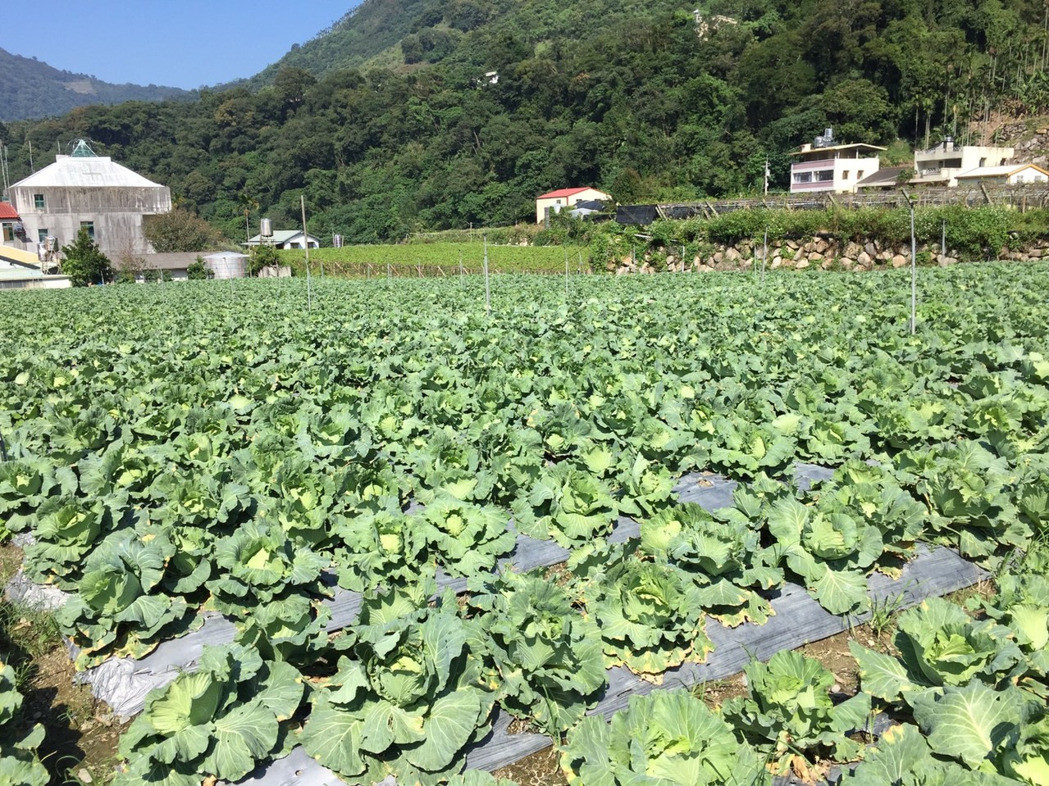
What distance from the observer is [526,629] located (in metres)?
3.08

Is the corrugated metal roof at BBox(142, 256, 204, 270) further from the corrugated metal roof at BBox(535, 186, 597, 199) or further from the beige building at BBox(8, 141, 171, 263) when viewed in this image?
the corrugated metal roof at BBox(535, 186, 597, 199)

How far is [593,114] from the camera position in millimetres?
73438

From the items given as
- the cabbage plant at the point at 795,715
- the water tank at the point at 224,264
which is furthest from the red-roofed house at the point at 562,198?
the cabbage plant at the point at 795,715

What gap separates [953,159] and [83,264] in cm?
5873

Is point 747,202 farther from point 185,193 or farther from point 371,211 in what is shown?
point 185,193

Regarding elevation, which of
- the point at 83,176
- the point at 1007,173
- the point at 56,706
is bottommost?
the point at 56,706

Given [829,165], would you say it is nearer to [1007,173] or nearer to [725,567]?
[1007,173]

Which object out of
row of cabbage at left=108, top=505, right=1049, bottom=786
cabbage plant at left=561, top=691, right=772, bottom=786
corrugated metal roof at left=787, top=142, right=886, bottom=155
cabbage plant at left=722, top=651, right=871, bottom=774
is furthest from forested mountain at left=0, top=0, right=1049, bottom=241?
cabbage plant at left=561, top=691, right=772, bottom=786

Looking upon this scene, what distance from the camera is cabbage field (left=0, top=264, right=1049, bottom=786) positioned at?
2.78m

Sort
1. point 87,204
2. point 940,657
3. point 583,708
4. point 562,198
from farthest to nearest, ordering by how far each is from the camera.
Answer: point 562,198 → point 87,204 → point 583,708 → point 940,657

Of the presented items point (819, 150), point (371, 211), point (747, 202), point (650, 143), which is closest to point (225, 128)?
point (371, 211)

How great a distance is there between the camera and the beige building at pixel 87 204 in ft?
185

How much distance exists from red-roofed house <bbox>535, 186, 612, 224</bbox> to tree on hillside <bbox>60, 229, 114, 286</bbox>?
111 feet

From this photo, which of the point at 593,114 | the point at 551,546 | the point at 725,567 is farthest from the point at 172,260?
the point at 725,567
